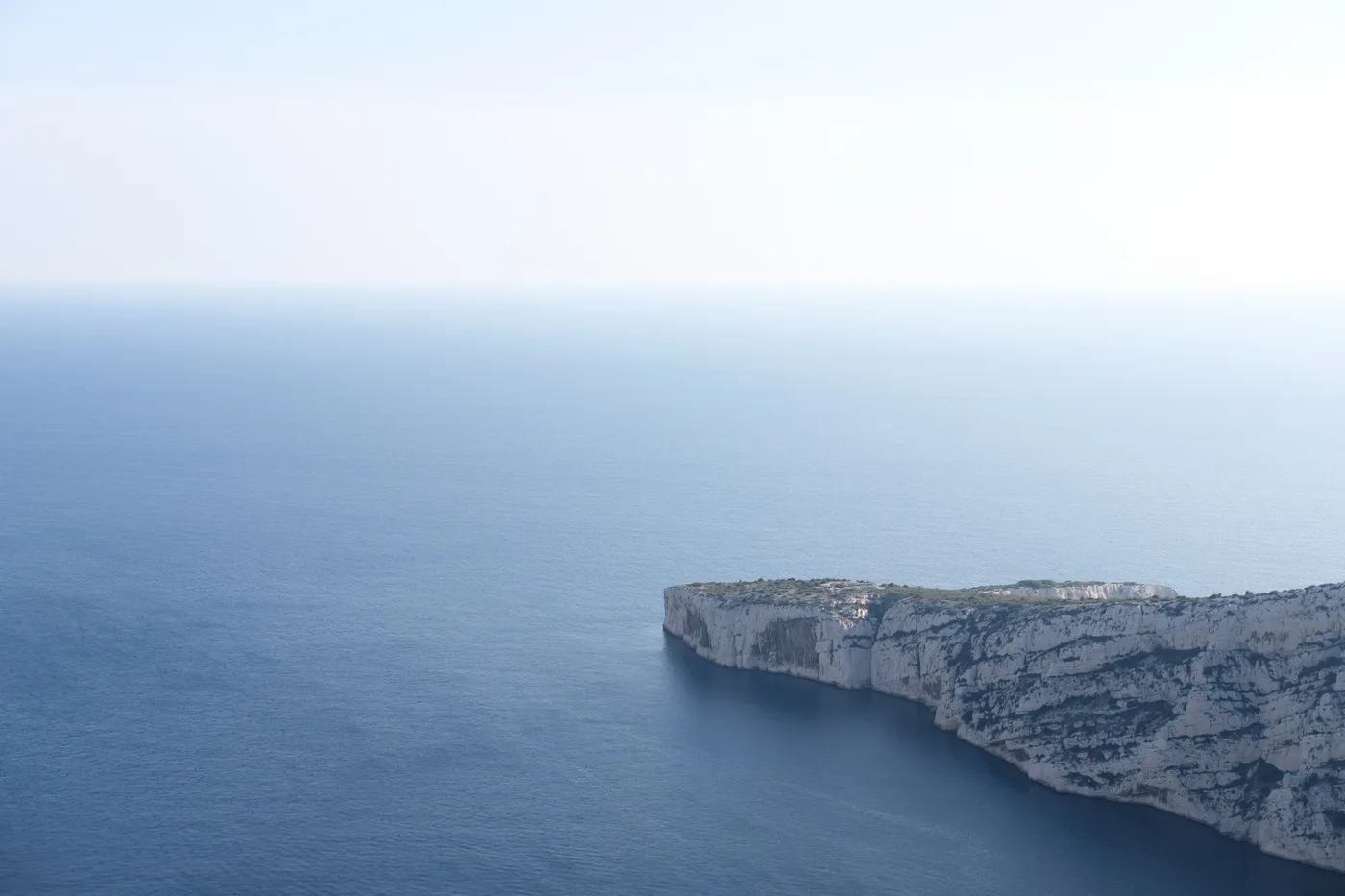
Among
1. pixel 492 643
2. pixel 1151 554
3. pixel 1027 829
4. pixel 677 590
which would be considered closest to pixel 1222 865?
pixel 1027 829

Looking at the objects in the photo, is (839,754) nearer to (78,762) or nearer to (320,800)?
(320,800)

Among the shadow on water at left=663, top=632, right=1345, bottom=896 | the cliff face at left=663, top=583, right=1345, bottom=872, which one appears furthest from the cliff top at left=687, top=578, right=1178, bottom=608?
the shadow on water at left=663, top=632, right=1345, bottom=896

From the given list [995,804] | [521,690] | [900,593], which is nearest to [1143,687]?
[995,804]

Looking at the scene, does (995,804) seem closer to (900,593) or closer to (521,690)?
(900,593)

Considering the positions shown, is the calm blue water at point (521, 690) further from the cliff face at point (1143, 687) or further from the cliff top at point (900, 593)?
the cliff top at point (900, 593)

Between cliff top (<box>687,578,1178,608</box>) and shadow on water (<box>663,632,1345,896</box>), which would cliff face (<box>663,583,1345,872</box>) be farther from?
shadow on water (<box>663,632,1345,896</box>)
